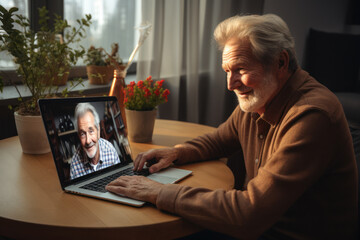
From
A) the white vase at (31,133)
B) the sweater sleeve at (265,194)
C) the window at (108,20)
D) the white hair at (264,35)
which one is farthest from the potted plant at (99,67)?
the sweater sleeve at (265,194)

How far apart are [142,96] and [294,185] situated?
0.70 m

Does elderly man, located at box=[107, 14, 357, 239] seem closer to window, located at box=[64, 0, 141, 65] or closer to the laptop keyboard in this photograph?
the laptop keyboard

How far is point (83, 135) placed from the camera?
103 centimetres

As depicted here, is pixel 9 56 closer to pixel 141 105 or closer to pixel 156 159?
pixel 141 105

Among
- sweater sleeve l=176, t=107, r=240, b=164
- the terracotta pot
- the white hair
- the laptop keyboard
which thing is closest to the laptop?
the laptop keyboard

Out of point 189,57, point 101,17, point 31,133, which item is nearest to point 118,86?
point 31,133

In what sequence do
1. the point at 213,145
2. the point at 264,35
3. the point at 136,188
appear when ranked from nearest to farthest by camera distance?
the point at 136,188, the point at 264,35, the point at 213,145

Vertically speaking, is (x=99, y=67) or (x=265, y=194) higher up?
(x=99, y=67)

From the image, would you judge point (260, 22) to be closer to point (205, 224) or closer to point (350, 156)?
point (350, 156)

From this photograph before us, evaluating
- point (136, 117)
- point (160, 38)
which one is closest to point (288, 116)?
point (136, 117)

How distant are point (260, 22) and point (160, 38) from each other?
123 cm

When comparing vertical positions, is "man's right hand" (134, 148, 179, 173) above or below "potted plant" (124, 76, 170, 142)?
below

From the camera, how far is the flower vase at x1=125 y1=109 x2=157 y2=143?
137cm

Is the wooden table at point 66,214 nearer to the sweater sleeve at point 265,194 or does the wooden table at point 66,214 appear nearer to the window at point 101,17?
the sweater sleeve at point 265,194
